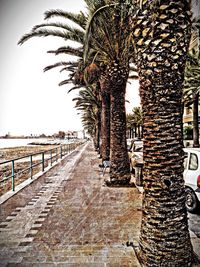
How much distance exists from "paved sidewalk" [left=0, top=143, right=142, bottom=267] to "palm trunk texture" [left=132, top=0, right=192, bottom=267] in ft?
2.03

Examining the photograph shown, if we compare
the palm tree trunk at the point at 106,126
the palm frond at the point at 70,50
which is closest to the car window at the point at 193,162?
the palm frond at the point at 70,50

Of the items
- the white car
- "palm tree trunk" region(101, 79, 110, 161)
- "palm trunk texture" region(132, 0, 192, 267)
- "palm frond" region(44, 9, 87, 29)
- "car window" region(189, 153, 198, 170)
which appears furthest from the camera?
"palm tree trunk" region(101, 79, 110, 161)

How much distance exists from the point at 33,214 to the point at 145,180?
352cm

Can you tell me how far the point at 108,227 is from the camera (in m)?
5.61

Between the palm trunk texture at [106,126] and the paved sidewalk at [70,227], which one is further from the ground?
the palm trunk texture at [106,126]

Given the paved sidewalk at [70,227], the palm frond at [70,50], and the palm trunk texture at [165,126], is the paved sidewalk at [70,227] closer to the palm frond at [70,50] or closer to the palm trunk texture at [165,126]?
the palm trunk texture at [165,126]

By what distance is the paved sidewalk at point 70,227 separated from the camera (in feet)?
13.9

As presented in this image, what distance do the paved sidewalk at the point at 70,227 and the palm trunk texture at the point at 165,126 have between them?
0.62 meters

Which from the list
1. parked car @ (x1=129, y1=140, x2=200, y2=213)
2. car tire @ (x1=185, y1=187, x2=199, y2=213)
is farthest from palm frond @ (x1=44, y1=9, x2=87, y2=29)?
car tire @ (x1=185, y1=187, x2=199, y2=213)

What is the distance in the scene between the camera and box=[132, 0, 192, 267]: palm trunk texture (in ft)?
12.5

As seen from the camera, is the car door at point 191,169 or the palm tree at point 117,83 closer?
the car door at point 191,169

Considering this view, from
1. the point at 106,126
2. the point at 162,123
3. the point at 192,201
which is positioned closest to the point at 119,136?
the point at 192,201

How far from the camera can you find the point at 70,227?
18.6ft

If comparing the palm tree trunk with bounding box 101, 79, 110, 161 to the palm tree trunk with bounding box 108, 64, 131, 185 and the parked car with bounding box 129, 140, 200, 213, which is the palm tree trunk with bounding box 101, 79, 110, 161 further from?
the parked car with bounding box 129, 140, 200, 213
